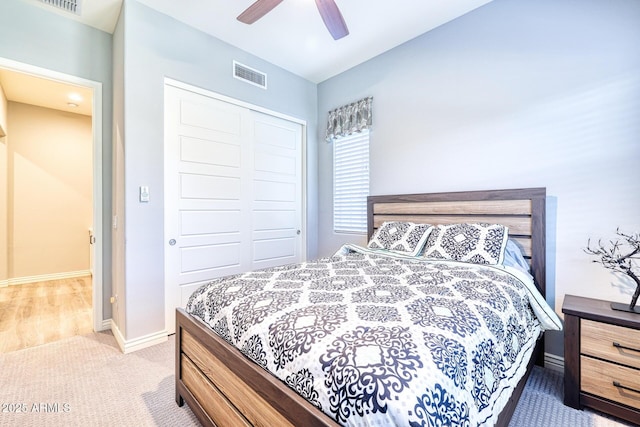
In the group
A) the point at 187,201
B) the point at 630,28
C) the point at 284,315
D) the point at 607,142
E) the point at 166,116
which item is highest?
the point at 630,28

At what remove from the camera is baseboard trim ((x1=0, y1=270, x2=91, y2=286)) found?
166 inches

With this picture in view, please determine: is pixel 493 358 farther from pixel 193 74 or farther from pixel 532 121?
pixel 193 74

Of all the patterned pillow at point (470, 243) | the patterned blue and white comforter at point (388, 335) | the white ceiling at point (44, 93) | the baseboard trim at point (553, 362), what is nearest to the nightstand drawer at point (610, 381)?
the patterned blue and white comforter at point (388, 335)

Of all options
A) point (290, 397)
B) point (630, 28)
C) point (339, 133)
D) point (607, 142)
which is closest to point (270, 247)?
point (339, 133)

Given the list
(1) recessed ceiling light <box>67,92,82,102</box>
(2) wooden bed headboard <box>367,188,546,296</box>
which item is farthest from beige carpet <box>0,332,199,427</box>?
(1) recessed ceiling light <box>67,92,82,102</box>

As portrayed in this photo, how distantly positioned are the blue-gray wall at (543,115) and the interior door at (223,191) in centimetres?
151

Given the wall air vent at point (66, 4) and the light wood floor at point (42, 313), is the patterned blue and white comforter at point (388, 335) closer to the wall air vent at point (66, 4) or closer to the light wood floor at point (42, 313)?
the light wood floor at point (42, 313)

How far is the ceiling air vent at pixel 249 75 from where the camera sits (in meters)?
3.19

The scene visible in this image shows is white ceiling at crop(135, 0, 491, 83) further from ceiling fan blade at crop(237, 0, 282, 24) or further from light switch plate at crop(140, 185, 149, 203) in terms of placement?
light switch plate at crop(140, 185, 149, 203)

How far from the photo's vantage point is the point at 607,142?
77.2 inches

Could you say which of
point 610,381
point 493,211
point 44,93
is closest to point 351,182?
point 493,211

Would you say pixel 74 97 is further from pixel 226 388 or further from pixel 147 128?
pixel 226 388

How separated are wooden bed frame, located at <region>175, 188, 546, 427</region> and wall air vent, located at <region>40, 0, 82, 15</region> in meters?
2.75

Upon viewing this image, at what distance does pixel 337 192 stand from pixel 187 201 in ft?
6.09
